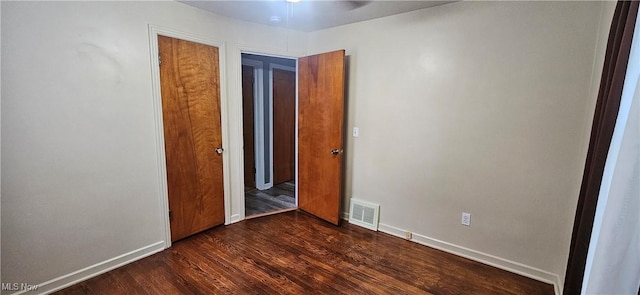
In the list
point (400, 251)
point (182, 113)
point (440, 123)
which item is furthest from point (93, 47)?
point (400, 251)

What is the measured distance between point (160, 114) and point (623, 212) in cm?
290

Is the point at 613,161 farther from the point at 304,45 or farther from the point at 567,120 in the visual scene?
the point at 304,45

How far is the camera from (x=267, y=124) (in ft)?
14.7

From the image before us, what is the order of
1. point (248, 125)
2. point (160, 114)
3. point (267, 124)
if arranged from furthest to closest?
point (267, 124) < point (248, 125) < point (160, 114)

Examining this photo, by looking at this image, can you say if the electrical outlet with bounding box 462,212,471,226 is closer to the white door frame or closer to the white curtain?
the white curtain

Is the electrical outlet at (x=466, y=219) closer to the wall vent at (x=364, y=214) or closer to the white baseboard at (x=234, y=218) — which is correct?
the wall vent at (x=364, y=214)

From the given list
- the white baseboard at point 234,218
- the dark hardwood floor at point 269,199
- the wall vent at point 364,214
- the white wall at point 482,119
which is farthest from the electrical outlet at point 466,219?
the white baseboard at point 234,218

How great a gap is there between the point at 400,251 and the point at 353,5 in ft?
7.56

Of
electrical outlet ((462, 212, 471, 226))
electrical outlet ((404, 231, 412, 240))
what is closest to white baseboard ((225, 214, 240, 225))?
electrical outlet ((404, 231, 412, 240))

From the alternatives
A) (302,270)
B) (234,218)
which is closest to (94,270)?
(234,218)

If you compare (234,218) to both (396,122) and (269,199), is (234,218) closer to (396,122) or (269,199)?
(269,199)

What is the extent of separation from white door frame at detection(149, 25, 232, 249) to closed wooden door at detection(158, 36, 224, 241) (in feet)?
0.13

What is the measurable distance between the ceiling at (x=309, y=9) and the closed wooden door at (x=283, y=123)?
1498 mm

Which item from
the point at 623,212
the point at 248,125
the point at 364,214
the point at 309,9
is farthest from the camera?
the point at 248,125
